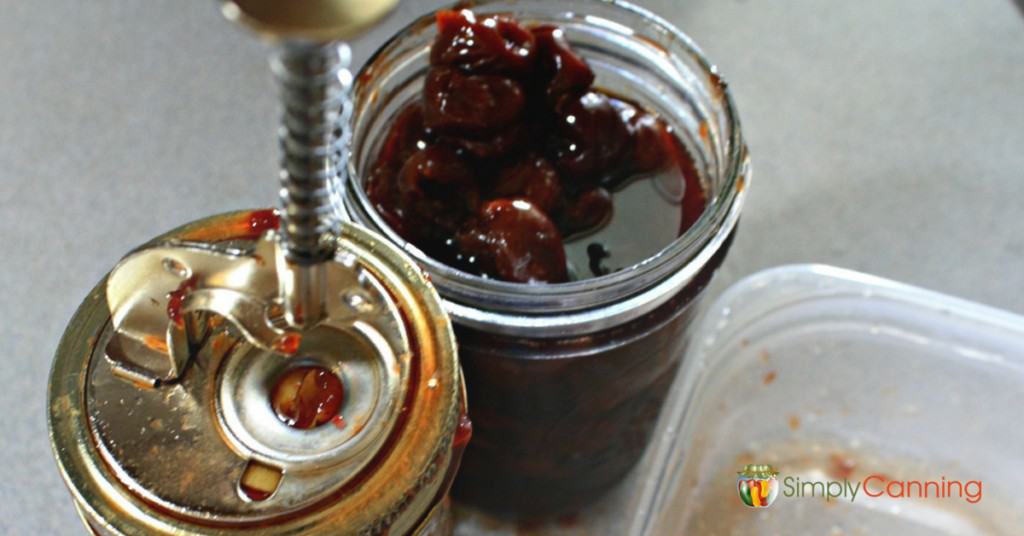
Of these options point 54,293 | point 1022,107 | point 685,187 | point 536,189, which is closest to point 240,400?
point 536,189

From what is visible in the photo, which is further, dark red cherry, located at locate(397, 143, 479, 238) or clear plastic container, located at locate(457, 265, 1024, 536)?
clear plastic container, located at locate(457, 265, 1024, 536)

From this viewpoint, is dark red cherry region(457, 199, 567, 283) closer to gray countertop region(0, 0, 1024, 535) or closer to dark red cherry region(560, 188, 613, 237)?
dark red cherry region(560, 188, 613, 237)

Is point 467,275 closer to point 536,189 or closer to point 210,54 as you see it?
point 536,189

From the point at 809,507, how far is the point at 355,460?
0.43 metres

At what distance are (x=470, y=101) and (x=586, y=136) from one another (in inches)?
2.9

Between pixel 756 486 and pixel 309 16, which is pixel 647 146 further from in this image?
pixel 309 16

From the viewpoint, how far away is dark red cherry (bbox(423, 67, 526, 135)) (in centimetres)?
54

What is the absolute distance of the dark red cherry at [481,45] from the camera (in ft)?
1.77

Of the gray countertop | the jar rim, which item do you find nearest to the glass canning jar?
the jar rim

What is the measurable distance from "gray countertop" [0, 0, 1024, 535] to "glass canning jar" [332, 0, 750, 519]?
0.24 m

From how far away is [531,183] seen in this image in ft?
1.82

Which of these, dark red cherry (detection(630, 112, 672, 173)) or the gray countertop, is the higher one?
dark red cherry (detection(630, 112, 672, 173))

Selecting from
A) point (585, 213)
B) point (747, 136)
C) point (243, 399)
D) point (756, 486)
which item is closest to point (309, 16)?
point (243, 399)

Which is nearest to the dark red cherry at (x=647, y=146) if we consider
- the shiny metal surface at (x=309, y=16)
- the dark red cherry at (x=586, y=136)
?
the dark red cherry at (x=586, y=136)
